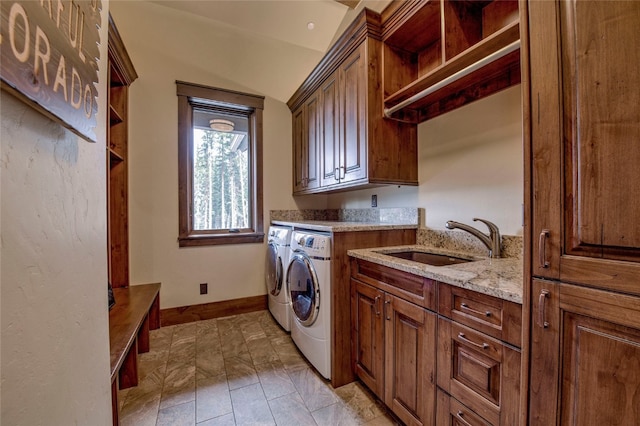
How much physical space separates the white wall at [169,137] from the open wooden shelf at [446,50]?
1.42m

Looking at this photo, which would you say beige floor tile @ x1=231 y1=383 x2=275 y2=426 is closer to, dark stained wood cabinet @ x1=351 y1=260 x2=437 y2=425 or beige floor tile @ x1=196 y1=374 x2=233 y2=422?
beige floor tile @ x1=196 y1=374 x2=233 y2=422

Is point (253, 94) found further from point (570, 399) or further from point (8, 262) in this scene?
point (570, 399)

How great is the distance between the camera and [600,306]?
0.65 meters

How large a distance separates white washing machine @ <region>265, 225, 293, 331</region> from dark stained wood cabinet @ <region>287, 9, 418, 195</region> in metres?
0.64

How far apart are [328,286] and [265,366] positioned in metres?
0.85

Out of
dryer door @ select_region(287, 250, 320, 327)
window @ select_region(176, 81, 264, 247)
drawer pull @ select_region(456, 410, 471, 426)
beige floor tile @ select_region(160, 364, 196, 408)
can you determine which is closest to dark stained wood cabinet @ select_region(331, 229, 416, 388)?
dryer door @ select_region(287, 250, 320, 327)

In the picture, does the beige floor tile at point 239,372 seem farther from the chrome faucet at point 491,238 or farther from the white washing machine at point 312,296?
the chrome faucet at point 491,238

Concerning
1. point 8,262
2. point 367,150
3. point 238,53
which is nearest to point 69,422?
point 8,262

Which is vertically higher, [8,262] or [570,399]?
[8,262]

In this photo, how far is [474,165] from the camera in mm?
1652

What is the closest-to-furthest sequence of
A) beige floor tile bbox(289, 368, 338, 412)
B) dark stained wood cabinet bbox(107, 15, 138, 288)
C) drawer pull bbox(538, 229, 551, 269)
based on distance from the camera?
drawer pull bbox(538, 229, 551, 269) → beige floor tile bbox(289, 368, 338, 412) → dark stained wood cabinet bbox(107, 15, 138, 288)

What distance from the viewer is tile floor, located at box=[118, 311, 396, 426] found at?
149cm

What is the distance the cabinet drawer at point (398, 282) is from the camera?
1.22 m

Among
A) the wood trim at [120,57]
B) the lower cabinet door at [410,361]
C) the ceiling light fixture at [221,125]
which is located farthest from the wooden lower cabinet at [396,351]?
the wood trim at [120,57]
